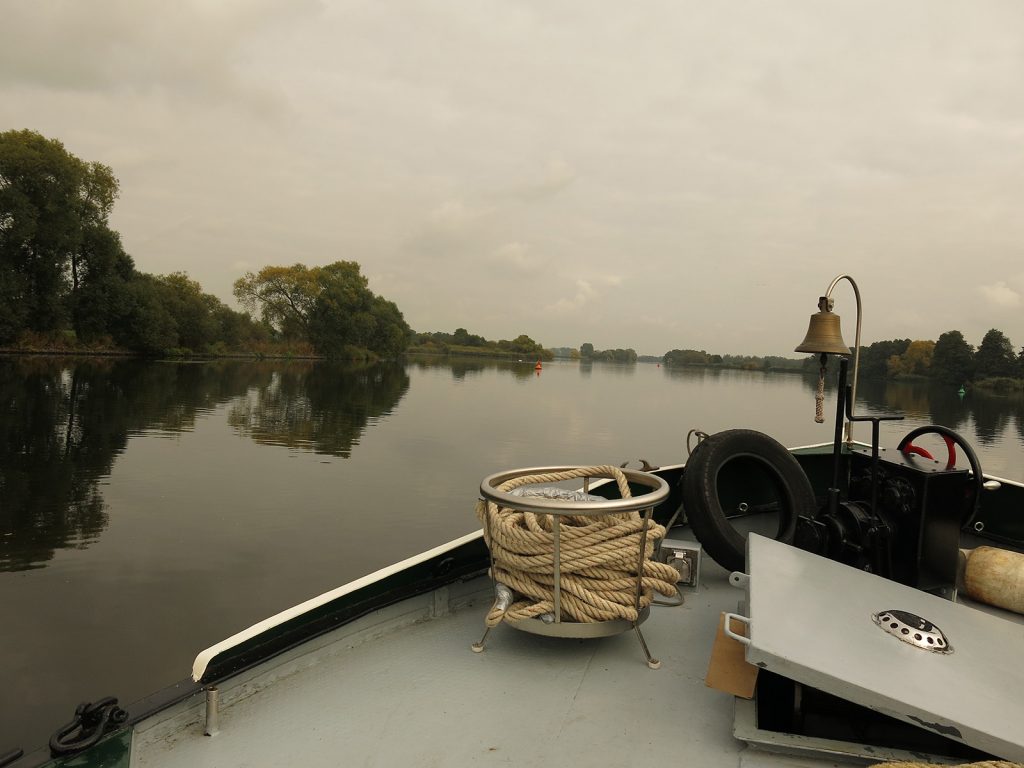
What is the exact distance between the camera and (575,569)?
2473mm

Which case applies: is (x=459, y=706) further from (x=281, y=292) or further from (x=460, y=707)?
(x=281, y=292)

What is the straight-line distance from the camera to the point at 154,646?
6.37 meters

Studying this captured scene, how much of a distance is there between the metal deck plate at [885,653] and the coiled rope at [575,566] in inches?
18.8

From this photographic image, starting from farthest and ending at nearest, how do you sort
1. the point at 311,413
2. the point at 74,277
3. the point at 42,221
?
the point at 74,277, the point at 42,221, the point at 311,413

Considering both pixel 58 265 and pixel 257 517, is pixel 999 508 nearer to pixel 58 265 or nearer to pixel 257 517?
pixel 257 517

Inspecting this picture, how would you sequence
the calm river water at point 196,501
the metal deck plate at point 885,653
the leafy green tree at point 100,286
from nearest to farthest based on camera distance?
the metal deck plate at point 885,653 → the calm river water at point 196,501 → the leafy green tree at point 100,286

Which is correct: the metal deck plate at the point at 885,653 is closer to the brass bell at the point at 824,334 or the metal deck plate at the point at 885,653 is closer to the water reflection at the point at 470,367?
the brass bell at the point at 824,334

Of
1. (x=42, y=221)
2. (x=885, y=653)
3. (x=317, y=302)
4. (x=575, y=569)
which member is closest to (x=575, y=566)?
(x=575, y=569)

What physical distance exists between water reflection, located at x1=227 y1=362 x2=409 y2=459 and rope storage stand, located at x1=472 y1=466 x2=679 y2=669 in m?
15.6

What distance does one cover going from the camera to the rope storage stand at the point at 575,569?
2463mm

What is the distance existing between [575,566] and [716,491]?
4.97ft

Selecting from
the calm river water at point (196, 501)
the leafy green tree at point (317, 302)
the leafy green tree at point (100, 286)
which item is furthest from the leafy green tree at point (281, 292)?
the calm river water at point (196, 501)

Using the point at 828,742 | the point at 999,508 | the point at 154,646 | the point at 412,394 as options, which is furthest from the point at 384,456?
the point at 412,394

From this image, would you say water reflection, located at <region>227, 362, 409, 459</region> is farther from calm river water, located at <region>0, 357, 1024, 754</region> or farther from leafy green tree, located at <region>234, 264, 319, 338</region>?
leafy green tree, located at <region>234, 264, 319, 338</region>
